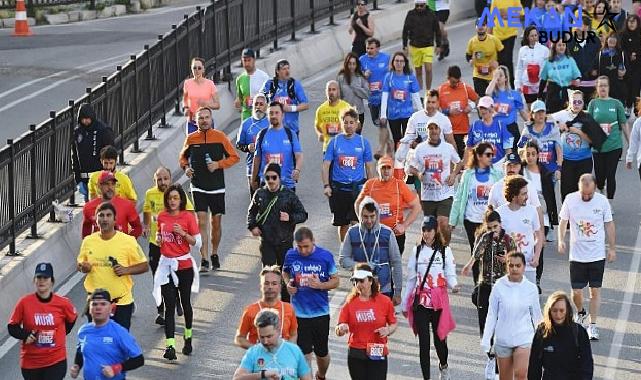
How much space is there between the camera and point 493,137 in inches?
858

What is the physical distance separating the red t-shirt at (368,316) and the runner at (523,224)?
2.68 metres

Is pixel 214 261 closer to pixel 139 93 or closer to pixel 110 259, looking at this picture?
pixel 110 259

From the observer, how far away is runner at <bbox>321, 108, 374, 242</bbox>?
20391 mm

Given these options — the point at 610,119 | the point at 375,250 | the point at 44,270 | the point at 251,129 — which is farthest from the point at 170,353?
the point at 610,119

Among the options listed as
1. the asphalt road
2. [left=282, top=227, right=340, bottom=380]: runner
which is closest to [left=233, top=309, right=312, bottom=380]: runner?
[left=282, top=227, right=340, bottom=380]: runner

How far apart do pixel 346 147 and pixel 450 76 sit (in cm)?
383

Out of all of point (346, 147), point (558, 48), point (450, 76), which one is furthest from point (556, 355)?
point (558, 48)

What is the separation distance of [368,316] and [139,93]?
388 inches

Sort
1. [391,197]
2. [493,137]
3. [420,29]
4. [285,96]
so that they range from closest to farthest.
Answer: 1. [391,197]
2. [493,137]
3. [285,96]
4. [420,29]

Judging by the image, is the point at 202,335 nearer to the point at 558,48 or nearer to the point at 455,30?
the point at 558,48

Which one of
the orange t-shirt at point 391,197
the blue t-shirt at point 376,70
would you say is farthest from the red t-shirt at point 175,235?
the blue t-shirt at point 376,70

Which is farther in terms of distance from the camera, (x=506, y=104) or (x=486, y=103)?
(x=506, y=104)

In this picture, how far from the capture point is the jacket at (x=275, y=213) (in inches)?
714

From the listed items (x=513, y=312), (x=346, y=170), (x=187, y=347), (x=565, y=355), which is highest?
(x=565, y=355)
